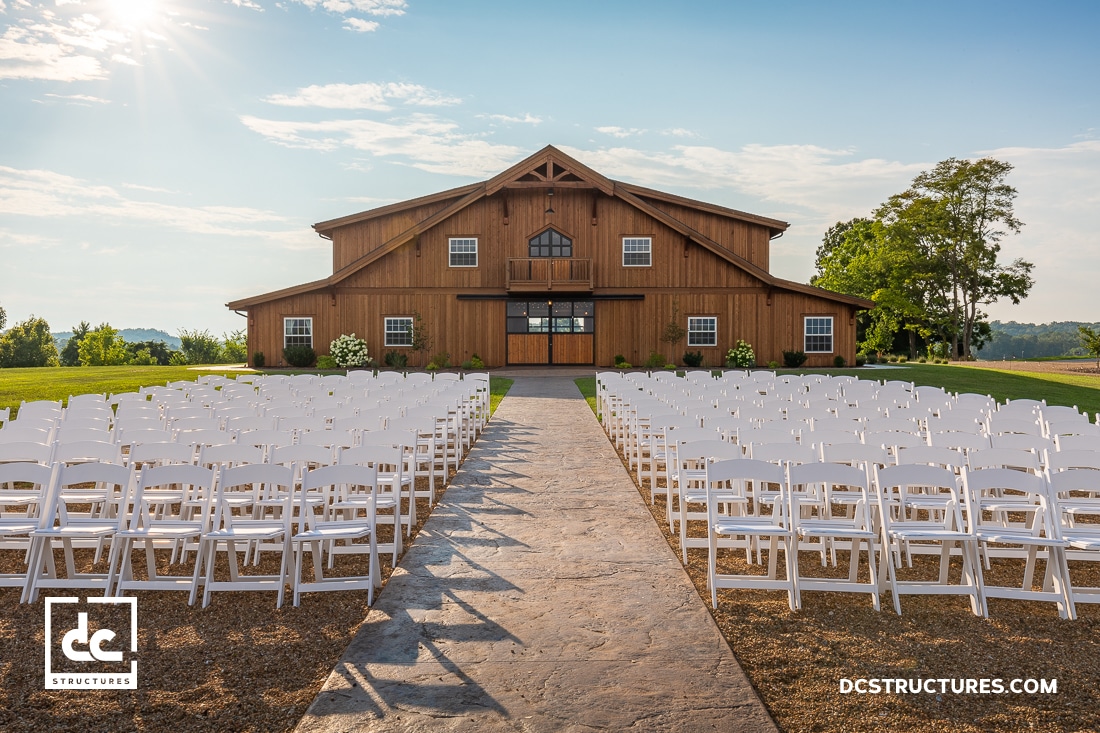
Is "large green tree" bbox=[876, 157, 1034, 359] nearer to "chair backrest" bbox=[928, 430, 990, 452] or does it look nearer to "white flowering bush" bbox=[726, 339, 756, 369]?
"white flowering bush" bbox=[726, 339, 756, 369]

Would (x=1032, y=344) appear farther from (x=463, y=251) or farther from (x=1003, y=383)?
(x=463, y=251)

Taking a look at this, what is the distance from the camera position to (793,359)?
3184 cm

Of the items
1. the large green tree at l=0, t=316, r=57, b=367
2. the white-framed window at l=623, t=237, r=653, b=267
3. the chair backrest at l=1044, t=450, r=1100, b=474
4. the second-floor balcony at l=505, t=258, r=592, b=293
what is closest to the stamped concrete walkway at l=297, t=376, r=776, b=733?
the chair backrest at l=1044, t=450, r=1100, b=474

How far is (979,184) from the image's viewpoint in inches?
2122

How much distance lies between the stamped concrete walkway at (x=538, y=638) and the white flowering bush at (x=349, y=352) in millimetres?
23585

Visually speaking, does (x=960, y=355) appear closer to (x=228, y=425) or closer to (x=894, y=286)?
(x=894, y=286)

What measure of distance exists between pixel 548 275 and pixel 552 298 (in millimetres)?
1590

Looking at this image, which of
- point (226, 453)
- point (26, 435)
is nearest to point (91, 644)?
point (226, 453)

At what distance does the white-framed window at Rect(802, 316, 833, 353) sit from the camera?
32.7m

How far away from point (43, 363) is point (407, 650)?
4811 centimetres

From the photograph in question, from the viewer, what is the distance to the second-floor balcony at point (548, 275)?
3097cm

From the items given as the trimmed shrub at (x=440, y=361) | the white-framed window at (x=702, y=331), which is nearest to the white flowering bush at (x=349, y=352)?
the trimmed shrub at (x=440, y=361)

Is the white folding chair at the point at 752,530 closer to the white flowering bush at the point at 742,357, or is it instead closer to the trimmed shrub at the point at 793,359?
the white flowering bush at the point at 742,357

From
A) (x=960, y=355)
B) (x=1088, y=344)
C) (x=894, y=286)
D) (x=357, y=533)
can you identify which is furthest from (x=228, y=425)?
(x=960, y=355)
